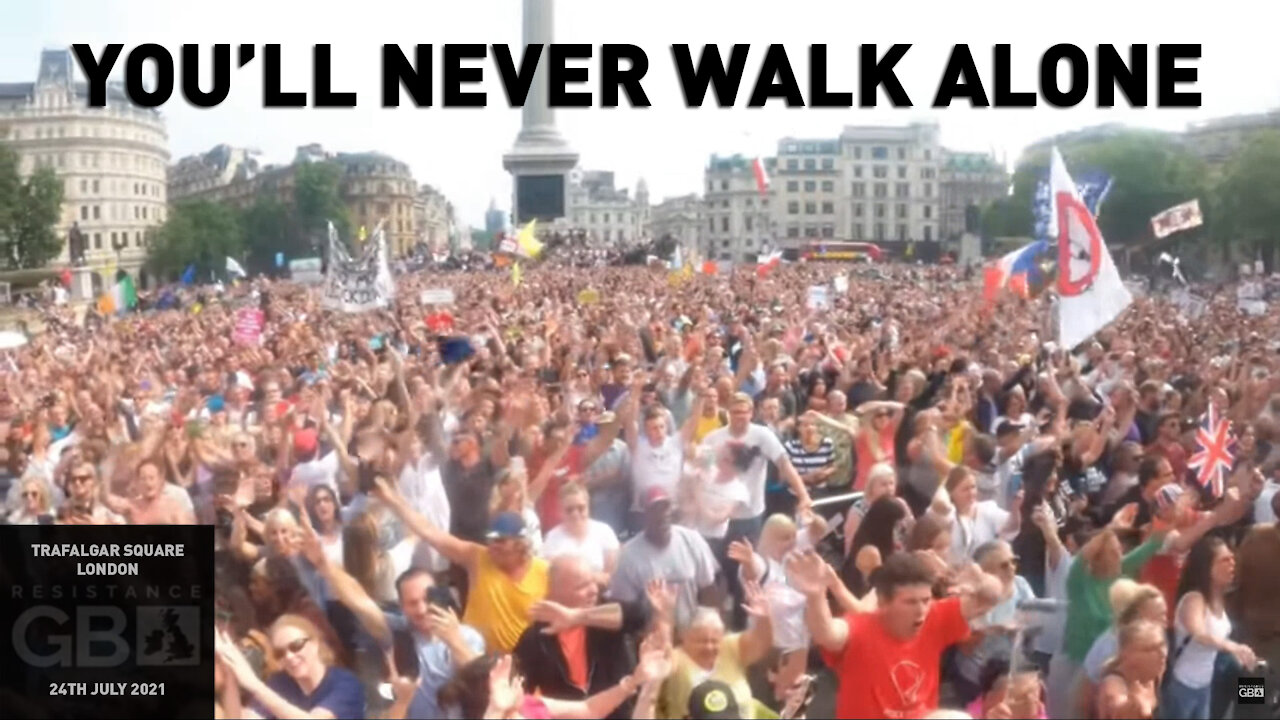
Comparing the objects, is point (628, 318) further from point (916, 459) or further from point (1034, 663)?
point (1034, 663)

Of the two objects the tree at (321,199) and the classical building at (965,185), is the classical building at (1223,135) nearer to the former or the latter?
the classical building at (965,185)

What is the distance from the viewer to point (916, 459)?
Result: 380 centimetres

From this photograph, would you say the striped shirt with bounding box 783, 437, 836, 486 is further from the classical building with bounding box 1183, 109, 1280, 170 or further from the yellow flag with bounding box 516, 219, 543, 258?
the classical building with bounding box 1183, 109, 1280, 170

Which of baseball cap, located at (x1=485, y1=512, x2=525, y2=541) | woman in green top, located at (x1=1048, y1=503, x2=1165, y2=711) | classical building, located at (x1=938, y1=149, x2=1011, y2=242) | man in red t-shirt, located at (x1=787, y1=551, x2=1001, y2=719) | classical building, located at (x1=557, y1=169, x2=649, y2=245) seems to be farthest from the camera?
classical building, located at (x1=557, y1=169, x2=649, y2=245)

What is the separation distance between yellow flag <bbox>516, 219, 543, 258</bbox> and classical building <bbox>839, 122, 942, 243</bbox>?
82 cm

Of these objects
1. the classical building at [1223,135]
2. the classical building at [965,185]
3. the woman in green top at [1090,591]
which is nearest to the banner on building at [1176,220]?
the classical building at [1223,135]

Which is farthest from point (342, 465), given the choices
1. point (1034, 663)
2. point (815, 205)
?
point (1034, 663)

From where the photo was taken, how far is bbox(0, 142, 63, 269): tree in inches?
138

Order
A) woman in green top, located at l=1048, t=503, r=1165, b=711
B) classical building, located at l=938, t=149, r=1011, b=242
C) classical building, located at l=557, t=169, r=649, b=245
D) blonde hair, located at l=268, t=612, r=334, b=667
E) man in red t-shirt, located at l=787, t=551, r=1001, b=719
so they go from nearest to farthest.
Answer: man in red t-shirt, located at l=787, t=551, r=1001, b=719 < blonde hair, located at l=268, t=612, r=334, b=667 < woman in green top, located at l=1048, t=503, r=1165, b=711 < classical building, located at l=938, t=149, r=1011, b=242 < classical building, located at l=557, t=169, r=649, b=245

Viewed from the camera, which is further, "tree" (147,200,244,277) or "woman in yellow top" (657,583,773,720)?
"tree" (147,200,244,277)

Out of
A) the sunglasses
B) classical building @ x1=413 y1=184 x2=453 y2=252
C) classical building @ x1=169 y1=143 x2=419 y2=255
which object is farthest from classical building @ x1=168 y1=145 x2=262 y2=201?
the sunglasses

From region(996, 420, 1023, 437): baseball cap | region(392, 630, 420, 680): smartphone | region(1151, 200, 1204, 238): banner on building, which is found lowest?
region(392, 630, 420, 680): smartphone

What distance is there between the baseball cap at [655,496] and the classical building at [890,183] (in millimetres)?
871

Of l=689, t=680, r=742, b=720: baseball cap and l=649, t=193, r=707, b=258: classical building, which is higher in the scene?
l=649, t=193, r=707, b=258: classical building
